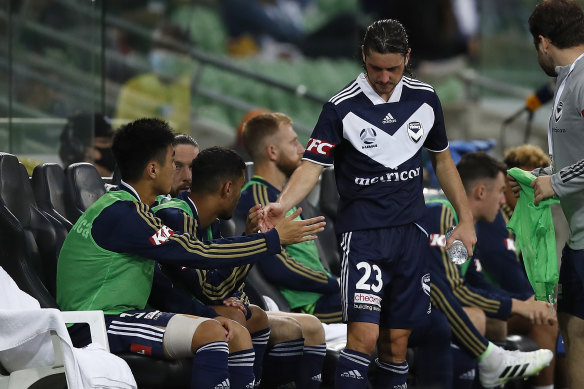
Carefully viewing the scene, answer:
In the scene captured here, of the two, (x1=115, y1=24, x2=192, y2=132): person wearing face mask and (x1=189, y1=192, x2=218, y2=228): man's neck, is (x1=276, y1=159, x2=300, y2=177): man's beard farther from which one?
(x1=115, y1=24, x2=192, y2=132): person wearing face mask

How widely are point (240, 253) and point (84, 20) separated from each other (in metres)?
3.25

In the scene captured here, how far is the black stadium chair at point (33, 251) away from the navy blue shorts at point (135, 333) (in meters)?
0.03

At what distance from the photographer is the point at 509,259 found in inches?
251

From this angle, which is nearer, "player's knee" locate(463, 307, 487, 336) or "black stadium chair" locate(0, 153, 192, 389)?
"black stadium chair" locate(0, 153, 192, 389)

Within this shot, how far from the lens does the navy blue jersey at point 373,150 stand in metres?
4.47

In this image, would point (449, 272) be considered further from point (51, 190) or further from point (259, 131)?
point (51, 190)

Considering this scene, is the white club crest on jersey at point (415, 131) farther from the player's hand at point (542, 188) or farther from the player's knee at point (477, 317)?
the player's knee at point (477, 317)

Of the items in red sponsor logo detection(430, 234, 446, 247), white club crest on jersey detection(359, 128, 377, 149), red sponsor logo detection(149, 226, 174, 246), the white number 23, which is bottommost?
red sponsor logo detection(430, 234, 446, 247)

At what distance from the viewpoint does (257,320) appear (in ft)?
15.7

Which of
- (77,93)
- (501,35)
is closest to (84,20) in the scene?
(77,93)

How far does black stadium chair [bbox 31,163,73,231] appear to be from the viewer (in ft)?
16.3

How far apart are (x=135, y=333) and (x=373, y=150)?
1.17 metres

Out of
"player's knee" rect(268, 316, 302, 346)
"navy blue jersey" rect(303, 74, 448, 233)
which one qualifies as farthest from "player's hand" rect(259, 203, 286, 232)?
"player's knee" rect(268, 316, 302, 346)

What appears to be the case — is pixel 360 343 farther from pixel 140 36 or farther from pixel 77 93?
pixel 140 36
